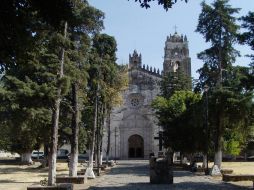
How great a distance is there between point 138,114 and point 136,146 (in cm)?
502

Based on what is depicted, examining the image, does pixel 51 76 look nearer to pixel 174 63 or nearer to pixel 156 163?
pixel 156 163

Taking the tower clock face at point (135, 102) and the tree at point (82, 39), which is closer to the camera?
the tree at point (82, 39)

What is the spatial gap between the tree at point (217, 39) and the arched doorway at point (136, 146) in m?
39.3

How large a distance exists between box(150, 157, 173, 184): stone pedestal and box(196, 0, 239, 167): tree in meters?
11.7

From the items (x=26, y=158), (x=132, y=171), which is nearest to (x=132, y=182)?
(x=132, y=171)

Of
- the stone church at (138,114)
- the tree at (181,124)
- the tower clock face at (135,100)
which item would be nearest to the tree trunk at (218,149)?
the tree at (181,124)

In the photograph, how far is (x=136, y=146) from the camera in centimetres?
7388

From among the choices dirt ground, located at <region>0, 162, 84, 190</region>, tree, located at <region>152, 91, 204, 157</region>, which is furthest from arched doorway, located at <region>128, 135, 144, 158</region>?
dirt ground, located at <region>0, 162, 84, 190</region>

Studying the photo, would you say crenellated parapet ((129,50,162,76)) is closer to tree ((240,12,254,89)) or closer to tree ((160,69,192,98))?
tree ((160,69,192,98))

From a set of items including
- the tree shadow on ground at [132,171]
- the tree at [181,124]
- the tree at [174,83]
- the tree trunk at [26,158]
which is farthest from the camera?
the tree at [174,83]

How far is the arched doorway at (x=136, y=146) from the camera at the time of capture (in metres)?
73.6

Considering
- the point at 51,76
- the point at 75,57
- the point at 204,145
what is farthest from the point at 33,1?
the point at 204,145

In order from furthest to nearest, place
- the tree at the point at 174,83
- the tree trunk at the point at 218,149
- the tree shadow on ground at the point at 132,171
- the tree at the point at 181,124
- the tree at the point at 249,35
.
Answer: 1. the tree at the point at 174,83
2. the tree at the point at 181,124
3. the tree shadow on ground at the point at 132,171
4. the tree trunk at the point at 218,149
5. the tree at the point at 249,35

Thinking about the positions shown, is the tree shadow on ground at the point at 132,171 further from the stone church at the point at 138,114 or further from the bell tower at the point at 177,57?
the bell tower at the point at 177,57
